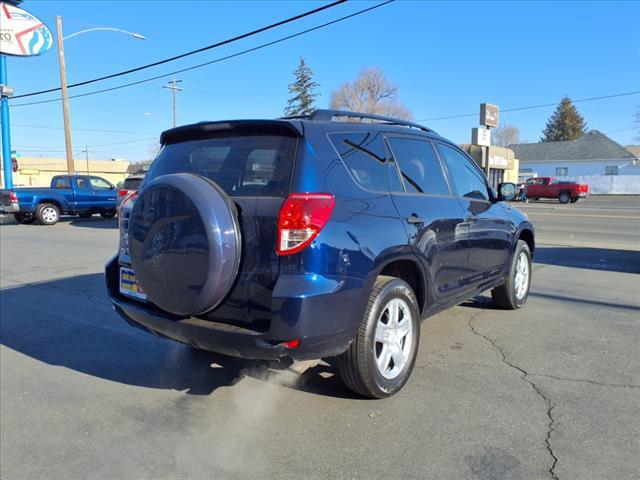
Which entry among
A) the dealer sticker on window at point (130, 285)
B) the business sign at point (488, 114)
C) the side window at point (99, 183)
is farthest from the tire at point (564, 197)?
the dealer sticker on window at point (130, 285)

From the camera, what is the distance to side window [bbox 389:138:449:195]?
3842mm

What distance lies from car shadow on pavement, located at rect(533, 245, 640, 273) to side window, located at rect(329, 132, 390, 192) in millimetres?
6367

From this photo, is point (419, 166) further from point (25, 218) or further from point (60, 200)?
point (25, 218)

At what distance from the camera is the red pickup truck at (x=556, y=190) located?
113 ft

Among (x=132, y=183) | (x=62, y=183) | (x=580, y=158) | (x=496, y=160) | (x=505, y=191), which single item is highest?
(x=580, y=158)

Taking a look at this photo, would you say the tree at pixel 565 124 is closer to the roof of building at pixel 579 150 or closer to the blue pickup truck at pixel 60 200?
the roof of building at pixel 579 150

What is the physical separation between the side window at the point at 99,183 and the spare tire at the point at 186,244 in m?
18.5

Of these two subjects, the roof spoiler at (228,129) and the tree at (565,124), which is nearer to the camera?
the roof spoiler at (228,129)

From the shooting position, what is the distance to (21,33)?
22969mm

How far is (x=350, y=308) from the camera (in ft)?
9.87

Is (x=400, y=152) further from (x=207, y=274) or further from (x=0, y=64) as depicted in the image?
(x=0, y=64)

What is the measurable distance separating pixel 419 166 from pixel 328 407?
200 centimetres

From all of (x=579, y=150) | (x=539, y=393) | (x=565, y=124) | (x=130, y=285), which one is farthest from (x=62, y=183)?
(x=565, y=124)

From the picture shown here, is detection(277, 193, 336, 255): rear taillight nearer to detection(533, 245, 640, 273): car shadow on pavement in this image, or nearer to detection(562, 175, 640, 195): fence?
detection(533, 245, 640, 273): car shadow on pavement
